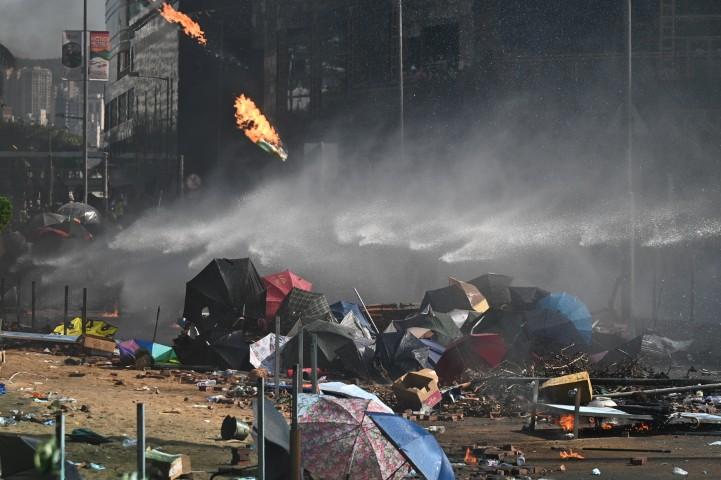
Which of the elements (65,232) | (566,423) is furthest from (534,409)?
(65,232)

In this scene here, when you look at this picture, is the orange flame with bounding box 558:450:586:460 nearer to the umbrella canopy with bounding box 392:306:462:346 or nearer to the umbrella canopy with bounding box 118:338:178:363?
the umbrella canopy with bounding box 392:306:462:346

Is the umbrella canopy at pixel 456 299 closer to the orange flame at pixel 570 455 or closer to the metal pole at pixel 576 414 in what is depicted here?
the metal pole at pixel 576 414

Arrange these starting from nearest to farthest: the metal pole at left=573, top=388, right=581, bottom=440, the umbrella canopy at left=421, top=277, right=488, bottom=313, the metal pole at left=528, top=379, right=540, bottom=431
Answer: the metal pole at left=573, top=388, right=581, bottom=440, the metal pole at left=528, top=379, right=540, bottom=431, the umbrella canopy at left=421, top=277, right=488, bottom=313

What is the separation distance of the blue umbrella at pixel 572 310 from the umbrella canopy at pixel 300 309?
455 cm

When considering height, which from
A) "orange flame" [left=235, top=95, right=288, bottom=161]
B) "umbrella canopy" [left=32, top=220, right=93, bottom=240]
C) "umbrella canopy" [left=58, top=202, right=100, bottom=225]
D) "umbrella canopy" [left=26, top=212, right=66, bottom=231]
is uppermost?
"orange flame" [left=235, top=95, right=288, bottom=161]

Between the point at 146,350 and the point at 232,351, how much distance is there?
5.60 ft

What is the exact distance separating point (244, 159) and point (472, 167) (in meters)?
16.1

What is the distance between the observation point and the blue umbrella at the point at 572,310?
2338cm

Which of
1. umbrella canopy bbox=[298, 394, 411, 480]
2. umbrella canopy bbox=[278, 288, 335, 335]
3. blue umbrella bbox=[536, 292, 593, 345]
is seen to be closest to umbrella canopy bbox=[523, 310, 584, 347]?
blue umbrella bbox=[536, 292, 593, 345]

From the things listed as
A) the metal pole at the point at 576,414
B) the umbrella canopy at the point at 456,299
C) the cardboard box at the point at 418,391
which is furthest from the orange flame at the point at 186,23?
the metal pole at the point at 576,414

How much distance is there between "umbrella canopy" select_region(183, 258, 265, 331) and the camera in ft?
86.9

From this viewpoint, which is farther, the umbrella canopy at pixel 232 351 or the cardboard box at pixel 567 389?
the umbrella canopy at pixel 232 351

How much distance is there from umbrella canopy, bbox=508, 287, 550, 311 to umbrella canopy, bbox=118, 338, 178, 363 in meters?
7.43

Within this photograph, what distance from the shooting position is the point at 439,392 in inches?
755
